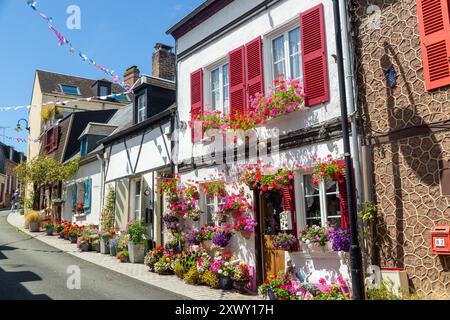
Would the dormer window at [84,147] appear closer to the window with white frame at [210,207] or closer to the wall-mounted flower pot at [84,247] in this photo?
the wall-mounted flower pot at [84,247]

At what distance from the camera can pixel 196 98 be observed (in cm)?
913

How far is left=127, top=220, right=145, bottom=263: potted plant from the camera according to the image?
10070 mm

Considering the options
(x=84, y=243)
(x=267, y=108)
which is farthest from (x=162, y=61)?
(x=267, y=108)

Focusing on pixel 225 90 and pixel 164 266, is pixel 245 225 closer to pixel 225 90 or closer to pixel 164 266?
pixel 164 266

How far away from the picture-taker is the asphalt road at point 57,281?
6410 mm

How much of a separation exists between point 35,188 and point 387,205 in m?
19.0

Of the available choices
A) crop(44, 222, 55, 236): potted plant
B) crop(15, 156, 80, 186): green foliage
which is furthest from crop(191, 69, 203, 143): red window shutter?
crop(44, 222, 55, 236): potted plant

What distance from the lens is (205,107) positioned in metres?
8.89

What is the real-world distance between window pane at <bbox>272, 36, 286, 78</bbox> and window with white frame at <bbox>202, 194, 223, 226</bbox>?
2.87m

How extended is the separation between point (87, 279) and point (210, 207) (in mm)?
2866

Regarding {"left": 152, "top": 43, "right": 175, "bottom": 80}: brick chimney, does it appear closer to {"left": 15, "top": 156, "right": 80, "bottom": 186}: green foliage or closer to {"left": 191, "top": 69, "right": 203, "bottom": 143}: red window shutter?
{"left": 15, "top": 156, "right": 80, "bottom": 186}: green foliage
